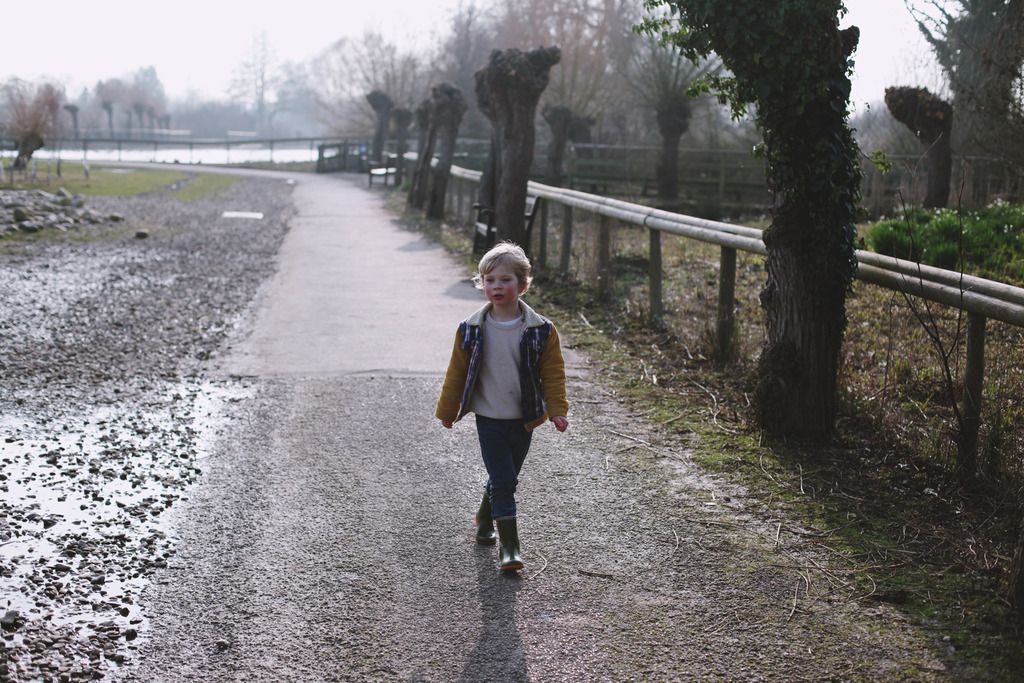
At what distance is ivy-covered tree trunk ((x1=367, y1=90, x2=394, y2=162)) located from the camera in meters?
47.9

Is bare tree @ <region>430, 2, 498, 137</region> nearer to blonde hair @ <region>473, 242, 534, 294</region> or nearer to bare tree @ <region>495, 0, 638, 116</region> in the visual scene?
bare tree @ <region>495, 0, 638, 116</region>

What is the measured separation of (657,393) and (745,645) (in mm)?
3862

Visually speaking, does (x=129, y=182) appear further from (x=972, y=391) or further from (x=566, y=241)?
(x=972, y=391)

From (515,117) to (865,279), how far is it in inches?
365

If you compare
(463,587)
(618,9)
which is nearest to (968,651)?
(463,587)

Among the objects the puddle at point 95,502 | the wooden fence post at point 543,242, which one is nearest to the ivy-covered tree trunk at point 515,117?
the wooden fence post at point 543,242

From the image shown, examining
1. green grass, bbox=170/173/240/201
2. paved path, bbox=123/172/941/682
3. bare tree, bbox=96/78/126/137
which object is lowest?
paved path, bbox=123/172/941/682

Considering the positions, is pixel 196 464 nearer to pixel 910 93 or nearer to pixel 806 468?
pixel 806 468

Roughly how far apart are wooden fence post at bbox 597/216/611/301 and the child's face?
6.63 m

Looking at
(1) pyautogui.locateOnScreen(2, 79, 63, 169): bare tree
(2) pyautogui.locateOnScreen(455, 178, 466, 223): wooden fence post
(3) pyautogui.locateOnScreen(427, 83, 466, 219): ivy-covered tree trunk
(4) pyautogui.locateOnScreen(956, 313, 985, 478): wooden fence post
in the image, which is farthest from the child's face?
(1) pyautogui.locateOnScreen(2, 79, 63, 169): bare tree

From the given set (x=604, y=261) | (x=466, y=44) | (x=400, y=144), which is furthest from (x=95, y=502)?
(x=466, y=44)

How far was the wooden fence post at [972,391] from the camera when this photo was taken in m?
5.34

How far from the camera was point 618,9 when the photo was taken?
47.4m

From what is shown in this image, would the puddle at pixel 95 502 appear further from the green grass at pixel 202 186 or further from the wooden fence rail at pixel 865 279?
→ the green grass at pixel 202 186
